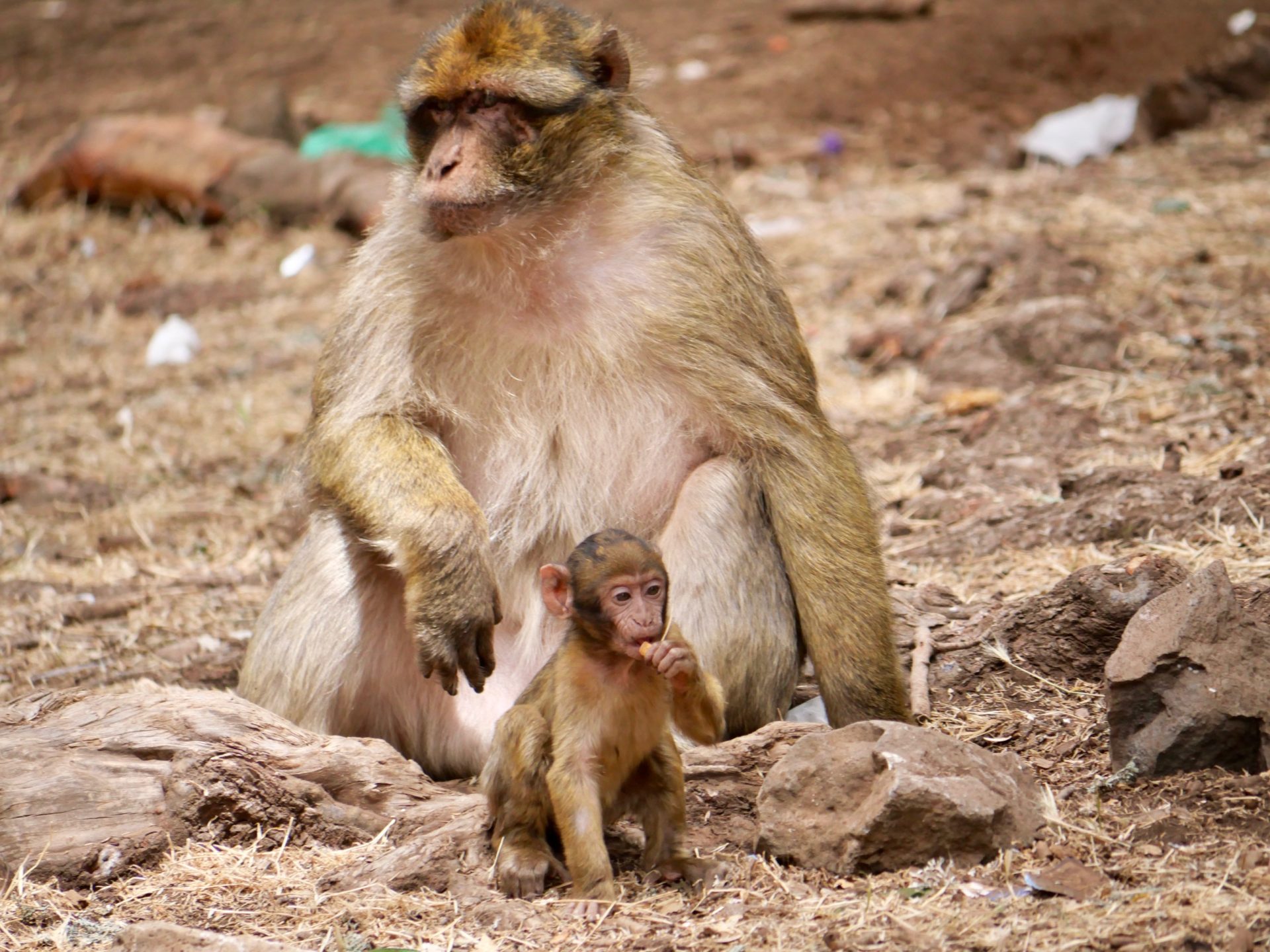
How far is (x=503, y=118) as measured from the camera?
403cm

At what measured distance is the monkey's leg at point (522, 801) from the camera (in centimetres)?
326

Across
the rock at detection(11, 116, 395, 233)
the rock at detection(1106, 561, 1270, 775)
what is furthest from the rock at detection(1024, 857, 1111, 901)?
the rock at detection(11, 116, 395, 233)

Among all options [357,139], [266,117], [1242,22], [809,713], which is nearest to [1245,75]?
[1242,22]

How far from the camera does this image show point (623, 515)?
14.0 feet

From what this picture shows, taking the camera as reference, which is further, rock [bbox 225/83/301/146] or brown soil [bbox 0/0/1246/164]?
rock [bbox 225/83/301/146]

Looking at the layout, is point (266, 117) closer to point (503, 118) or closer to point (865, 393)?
point (865, 393)

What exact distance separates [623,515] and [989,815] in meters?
1.53

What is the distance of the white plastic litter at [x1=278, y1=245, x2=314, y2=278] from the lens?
10094 mm

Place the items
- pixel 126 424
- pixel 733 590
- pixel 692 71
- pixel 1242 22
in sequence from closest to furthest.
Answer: pixel 733 590 < pixel 126 424 < pixel 1242 22 < pixel 692 71

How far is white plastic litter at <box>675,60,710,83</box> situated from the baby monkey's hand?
33.6 feet

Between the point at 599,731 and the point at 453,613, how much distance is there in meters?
0.79

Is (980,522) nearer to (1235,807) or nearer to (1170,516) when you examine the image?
(1170,516)

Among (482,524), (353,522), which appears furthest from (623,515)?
(353,522)

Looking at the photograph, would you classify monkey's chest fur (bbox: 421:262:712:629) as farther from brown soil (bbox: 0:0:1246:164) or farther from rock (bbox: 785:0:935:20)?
rock (bbox: 785:0:935:20)
